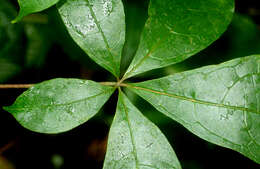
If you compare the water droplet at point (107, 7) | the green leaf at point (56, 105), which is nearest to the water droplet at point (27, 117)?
the green leaf at point (56, 105)

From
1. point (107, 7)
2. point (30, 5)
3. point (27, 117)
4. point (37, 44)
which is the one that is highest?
point (107, 7)

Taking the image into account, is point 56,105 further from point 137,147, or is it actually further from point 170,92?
point 170,92

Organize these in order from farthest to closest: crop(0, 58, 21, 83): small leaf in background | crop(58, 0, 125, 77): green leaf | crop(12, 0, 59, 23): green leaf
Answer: crop(0, 58, 21, 83): small leaf in background < crop(58, 0, 125, 77): green leaf < crop(12, 0, 59, 23): green leaf

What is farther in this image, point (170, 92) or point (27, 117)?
point (170, 92)

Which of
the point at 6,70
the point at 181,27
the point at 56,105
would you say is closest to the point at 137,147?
the point at 56,105

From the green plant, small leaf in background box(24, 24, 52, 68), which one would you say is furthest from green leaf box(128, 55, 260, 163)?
small leaf in background box(24, 24, 52, 68)

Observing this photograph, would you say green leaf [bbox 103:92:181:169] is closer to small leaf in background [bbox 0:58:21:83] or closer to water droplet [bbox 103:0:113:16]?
water droplet [bbox 103:0:113:16]
